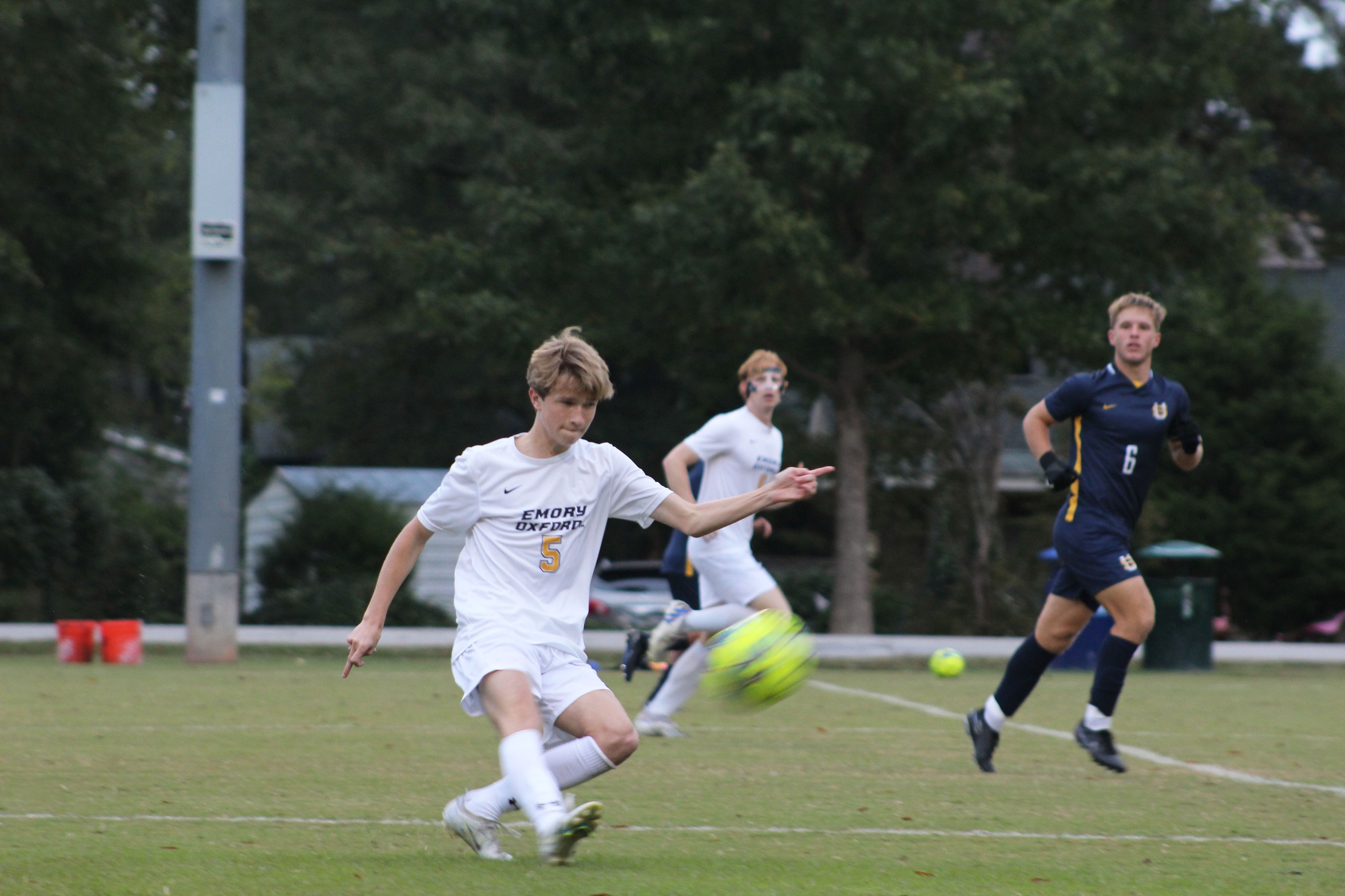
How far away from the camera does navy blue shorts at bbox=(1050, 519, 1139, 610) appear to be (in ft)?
25.5

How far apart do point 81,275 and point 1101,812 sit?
814 inches

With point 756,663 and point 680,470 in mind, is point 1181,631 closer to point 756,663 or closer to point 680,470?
point 680,470

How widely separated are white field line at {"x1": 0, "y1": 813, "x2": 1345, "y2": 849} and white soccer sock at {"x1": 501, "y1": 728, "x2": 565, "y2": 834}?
115cm

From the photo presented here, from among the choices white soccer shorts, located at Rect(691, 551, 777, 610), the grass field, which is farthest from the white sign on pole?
white soccer shorts, located at Rect(691, 551, 777, 610)

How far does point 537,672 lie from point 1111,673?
3.79 m

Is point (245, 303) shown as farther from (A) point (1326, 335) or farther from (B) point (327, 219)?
(A) point (1326, 335)

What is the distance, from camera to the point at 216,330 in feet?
53.3

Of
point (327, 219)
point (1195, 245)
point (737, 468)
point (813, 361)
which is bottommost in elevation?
point (737, 468)

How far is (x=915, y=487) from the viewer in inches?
1088

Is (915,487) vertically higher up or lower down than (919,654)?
higher up

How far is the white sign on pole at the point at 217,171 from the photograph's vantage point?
16109mm

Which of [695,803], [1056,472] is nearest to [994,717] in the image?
[1056,472]

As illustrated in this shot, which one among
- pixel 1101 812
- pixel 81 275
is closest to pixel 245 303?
pixel 81 275

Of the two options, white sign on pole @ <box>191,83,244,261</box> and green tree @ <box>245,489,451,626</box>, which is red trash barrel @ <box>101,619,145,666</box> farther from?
green tree @ <box>245,489,451,626</box>
